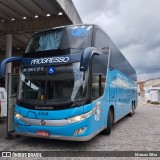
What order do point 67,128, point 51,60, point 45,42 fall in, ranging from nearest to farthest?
point 67,128 < point 51,60 < point 45,42

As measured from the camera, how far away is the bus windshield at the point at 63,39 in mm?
7316

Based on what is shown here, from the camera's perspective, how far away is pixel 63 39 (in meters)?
7.50

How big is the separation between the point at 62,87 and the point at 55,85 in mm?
234

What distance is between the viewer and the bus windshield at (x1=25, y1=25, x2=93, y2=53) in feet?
24.0

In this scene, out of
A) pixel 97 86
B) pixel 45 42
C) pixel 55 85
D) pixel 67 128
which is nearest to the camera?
pixel 67 128

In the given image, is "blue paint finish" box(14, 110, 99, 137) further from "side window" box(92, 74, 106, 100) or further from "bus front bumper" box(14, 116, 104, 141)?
"side window" box(92, 74, 106, 100)

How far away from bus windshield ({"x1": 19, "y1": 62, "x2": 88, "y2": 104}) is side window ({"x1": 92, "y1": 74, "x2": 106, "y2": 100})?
0.47m

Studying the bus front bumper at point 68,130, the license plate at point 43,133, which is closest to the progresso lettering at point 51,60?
the bus front bumper at point 68,130

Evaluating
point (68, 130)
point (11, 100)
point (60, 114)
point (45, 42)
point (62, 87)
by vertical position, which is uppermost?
point (45, 42)

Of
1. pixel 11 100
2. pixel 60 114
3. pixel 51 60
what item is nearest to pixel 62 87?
pixel 60 114

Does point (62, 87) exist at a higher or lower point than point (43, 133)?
higher

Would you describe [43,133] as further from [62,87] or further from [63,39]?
[63,39]

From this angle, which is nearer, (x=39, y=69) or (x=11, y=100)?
(x=39, y=69)

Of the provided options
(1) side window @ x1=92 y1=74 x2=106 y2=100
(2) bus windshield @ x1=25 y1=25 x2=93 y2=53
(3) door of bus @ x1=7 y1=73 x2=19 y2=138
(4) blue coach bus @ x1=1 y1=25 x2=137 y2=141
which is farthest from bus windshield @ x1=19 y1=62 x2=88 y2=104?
(2) bus windshield @ x1=25 y1=25 x2=93 y2=53
